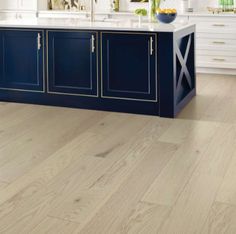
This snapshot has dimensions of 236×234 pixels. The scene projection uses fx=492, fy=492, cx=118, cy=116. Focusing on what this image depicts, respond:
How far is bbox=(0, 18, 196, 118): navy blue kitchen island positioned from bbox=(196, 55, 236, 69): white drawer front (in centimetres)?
165

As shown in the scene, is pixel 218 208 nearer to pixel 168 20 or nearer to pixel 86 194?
pixel 86 194

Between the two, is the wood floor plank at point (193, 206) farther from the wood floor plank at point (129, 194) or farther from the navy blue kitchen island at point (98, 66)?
the navy blue kitchen island at point (98, 66)

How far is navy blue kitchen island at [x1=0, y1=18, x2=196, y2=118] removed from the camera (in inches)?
183

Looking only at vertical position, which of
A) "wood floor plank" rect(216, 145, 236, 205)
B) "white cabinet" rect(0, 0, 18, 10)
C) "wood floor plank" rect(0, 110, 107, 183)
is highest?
"white cabinet" rect(0, 0, 18, 10)

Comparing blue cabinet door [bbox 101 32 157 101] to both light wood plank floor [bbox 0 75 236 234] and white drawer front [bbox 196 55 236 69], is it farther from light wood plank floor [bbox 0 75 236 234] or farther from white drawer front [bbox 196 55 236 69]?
white drawer front [bbox 196 55 236 69]

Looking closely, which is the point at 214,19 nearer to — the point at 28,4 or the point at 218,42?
the point at 218,42

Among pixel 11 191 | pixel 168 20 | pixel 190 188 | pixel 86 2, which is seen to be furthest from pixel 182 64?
pixel 86 2

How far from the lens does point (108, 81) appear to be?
4871 millimetres

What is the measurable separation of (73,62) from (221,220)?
9.31ft

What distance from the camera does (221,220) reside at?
101 inches

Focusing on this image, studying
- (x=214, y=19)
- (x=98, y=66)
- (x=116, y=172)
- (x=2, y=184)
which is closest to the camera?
(x=2, y=184)

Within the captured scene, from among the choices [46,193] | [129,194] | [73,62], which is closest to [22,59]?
[73,62]

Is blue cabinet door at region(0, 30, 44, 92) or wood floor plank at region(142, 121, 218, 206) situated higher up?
blue cabinet door at region(0, 30, 44, 92)

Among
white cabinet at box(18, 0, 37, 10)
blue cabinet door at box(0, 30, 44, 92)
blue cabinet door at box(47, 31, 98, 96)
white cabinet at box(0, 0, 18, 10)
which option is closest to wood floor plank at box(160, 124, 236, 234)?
blue cabinet door at box(47, 31, 98, 96)
